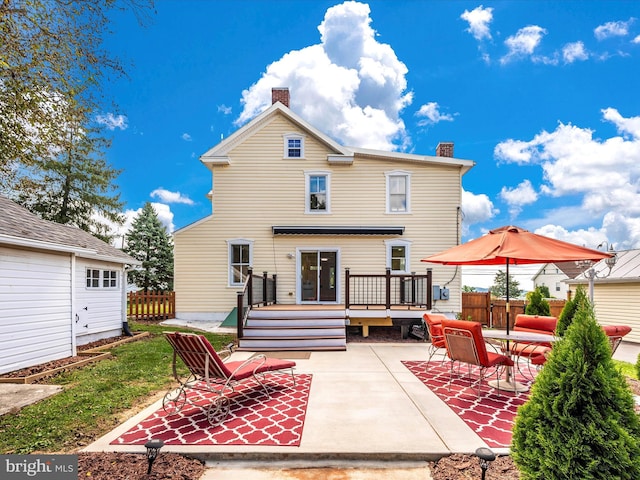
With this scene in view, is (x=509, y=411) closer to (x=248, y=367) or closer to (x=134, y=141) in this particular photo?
(x=248, y=367)

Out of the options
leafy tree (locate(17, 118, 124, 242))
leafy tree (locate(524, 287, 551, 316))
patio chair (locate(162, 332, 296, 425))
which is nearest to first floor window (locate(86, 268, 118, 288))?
patio chair (locate(162, 332, 296, 425))

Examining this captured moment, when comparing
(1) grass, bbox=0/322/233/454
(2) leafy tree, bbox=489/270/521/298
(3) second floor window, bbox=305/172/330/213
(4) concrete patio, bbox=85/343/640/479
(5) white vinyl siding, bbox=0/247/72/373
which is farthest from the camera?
(2) leafy tree, bbox=489/270/521/298

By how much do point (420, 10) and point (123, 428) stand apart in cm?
1371

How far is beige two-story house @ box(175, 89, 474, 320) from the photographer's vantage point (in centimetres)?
1302

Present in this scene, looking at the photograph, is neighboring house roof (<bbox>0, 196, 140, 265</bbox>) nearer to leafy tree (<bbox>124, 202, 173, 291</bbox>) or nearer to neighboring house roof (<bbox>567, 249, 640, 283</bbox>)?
Answer: neighboring house roof (<bbox>567, 249, 640, 283</bbox>)

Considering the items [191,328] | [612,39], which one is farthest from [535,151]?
[191,328]

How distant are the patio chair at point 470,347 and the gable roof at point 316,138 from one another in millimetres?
8754

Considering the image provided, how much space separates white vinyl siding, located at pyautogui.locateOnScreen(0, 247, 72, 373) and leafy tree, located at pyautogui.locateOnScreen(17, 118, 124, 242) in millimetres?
14885

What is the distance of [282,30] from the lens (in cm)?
1319

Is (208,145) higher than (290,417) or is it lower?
higher

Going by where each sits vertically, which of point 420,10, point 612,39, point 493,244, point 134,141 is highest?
point 420,10

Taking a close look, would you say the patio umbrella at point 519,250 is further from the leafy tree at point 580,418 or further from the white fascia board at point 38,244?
the white fascia board at point 38,244

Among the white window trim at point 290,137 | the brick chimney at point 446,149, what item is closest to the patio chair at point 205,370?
the white window trim at point 290,137

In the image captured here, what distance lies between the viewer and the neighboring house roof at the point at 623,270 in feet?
37.4
